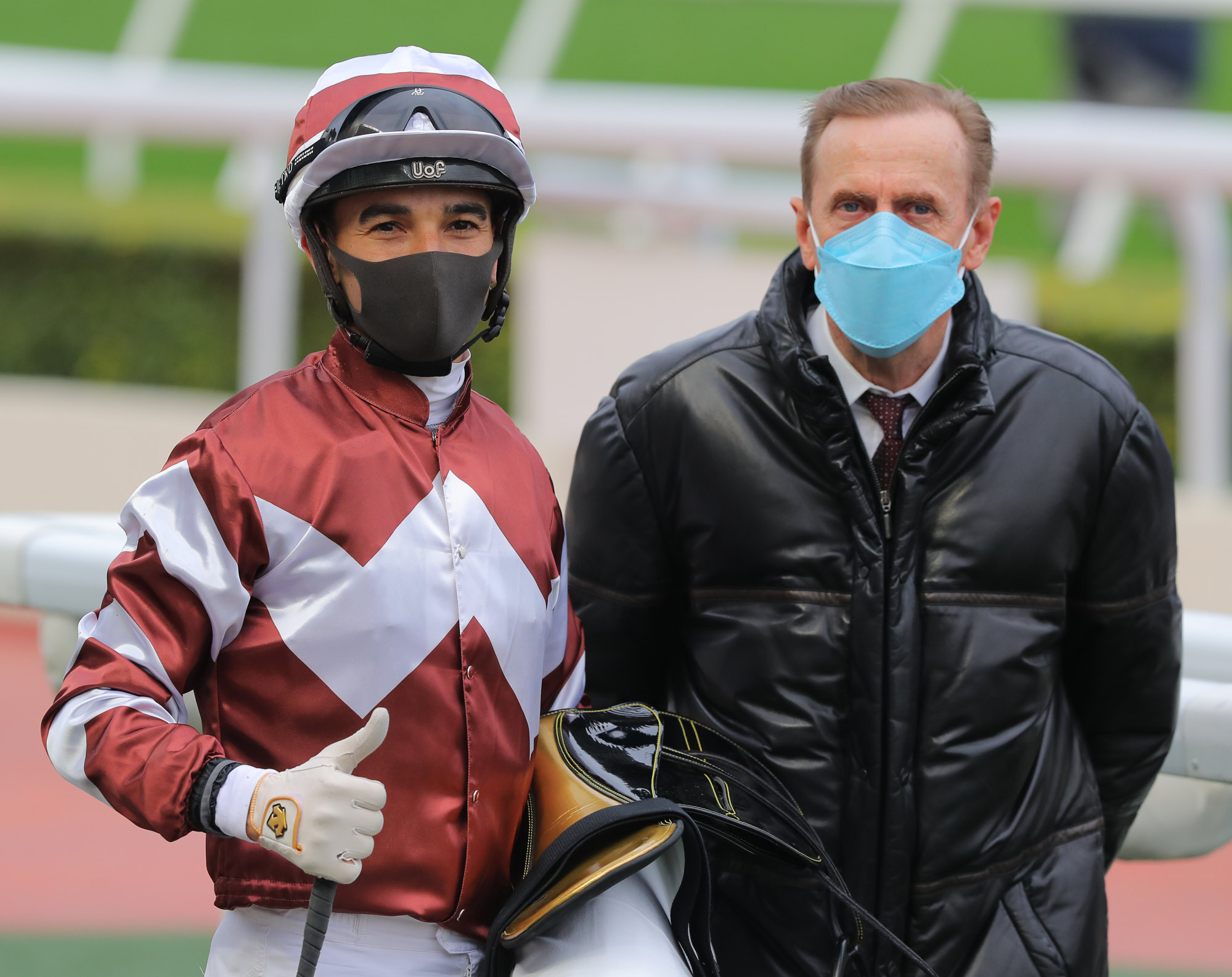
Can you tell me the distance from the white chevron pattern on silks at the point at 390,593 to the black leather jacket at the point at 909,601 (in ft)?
1.70

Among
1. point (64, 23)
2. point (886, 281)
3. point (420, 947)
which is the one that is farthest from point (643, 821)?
point (64, 23)

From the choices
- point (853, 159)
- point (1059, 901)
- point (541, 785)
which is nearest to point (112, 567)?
point (541, 785)

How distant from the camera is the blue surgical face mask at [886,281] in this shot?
235 centimetres

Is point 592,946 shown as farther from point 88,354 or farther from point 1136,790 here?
point 88,354

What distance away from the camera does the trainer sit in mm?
2307

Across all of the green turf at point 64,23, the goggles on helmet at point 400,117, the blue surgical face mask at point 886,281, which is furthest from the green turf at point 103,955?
the green turf at point 64,23

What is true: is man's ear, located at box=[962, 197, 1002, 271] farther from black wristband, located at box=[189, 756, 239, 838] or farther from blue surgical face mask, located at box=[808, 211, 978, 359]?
black wristband, located at box=[189, 756, 239, 838]

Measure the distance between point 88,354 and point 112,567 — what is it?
27.1ft

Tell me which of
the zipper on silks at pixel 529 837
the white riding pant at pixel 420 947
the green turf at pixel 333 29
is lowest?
the white riding pant at pixel 420 947

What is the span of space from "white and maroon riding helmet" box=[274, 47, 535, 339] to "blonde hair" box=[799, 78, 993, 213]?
0.58m

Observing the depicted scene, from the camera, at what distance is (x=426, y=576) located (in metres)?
1.90

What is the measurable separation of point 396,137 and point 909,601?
1.00 metres

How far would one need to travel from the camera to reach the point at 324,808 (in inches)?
64.1

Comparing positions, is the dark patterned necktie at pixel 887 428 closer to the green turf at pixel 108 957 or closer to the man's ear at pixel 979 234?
the man's ear at pixel 979 234
